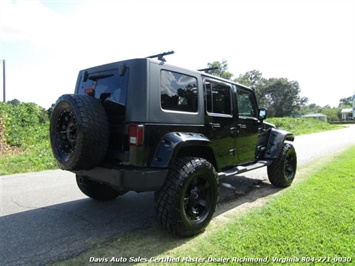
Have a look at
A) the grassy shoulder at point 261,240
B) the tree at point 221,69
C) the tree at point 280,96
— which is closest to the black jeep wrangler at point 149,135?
the grassy shoulder at point 261,240

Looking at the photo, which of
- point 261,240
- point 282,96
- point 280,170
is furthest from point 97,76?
point 282,96

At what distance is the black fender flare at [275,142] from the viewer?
5.57 meters

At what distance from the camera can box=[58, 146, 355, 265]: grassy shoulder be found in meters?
2.88

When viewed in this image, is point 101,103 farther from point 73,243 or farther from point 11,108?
point 11,108

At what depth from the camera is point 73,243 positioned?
128 inches

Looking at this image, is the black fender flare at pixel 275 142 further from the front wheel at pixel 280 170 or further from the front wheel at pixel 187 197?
the front wheel at pixel 187 197

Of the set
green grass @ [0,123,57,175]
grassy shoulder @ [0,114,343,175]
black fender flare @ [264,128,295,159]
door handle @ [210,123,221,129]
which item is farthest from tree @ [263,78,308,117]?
door handle @ [210,123,221,129]

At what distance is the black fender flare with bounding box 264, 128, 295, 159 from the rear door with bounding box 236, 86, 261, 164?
0.39 meters

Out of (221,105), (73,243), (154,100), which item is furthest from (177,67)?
(73,243)

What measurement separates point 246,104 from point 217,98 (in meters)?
1.11

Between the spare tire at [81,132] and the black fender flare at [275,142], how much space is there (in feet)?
11.7

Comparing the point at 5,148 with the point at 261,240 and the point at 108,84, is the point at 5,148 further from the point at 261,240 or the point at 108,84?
the point at 261,240

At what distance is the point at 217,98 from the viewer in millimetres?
4395

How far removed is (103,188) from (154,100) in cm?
212
